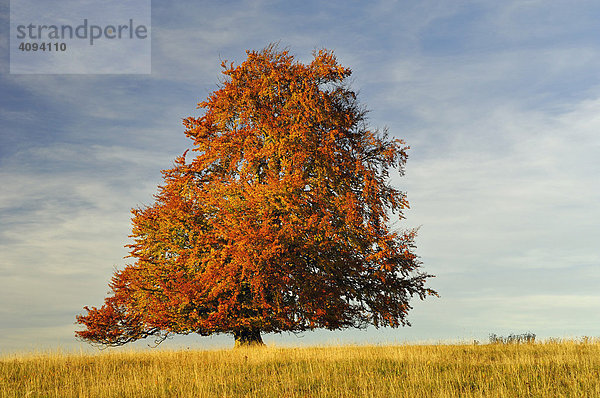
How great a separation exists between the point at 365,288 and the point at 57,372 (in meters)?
12.2

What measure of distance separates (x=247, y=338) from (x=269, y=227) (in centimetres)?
589

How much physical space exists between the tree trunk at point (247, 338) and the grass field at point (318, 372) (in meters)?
2.00

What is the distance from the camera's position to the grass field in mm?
13625

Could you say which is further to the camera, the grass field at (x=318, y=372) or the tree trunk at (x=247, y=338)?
the tree trunk at (x=247, y=338)

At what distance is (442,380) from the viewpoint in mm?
14445

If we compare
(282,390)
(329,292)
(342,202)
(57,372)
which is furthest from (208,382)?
(342,202)

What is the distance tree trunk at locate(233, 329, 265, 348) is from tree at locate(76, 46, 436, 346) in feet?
0.26

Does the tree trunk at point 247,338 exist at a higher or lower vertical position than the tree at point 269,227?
lower

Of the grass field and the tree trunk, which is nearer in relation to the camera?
the grass field

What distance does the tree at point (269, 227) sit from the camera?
20641 mm

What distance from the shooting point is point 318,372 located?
1585 cm

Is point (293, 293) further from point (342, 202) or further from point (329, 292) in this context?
point (342, 202)

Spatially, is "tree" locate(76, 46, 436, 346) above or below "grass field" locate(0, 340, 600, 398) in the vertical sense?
above

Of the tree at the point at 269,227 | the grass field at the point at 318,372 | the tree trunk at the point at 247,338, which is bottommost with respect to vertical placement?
the grass field at the point at 318,372
